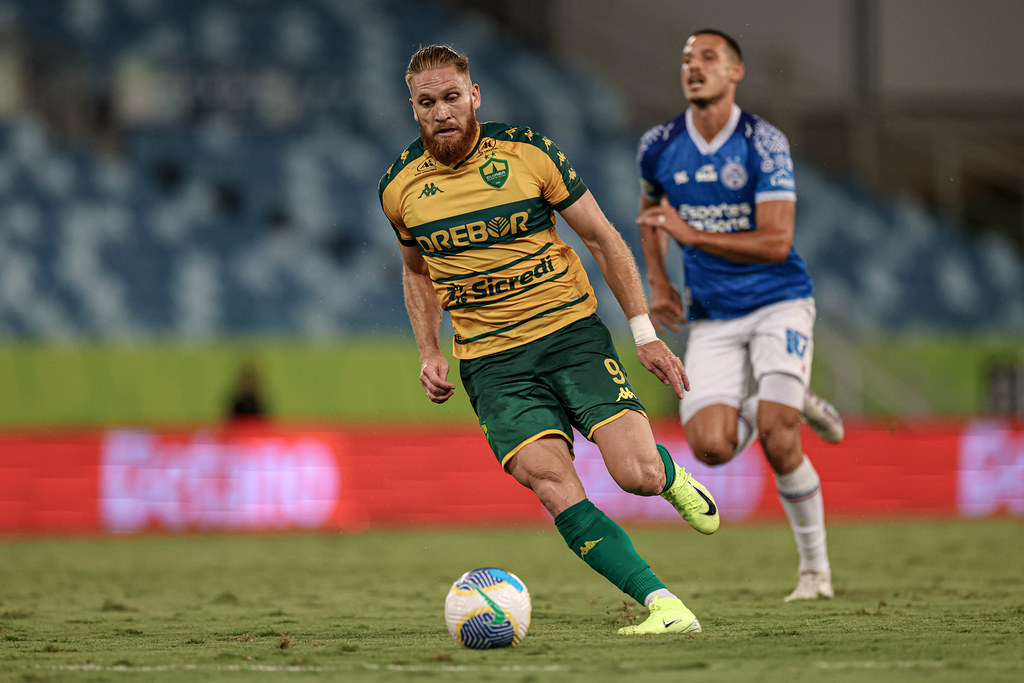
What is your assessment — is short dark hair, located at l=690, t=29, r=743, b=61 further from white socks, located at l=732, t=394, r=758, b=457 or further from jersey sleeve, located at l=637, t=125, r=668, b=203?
white socks, located at l=732, t=394, r=758, b=457

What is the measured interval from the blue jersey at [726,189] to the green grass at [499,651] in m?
1.67

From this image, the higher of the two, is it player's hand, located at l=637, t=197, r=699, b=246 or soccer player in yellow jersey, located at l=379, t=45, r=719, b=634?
player's hand, located at l=637, t=197, r=699, b=246

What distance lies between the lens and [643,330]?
5332 millimetres

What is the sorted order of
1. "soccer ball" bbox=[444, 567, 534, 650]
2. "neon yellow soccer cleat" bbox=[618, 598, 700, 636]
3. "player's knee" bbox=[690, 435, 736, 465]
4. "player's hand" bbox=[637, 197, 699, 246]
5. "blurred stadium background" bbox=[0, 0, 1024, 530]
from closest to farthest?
"soccer ball" bbox=[444, 567, 534, 650], "neon yellow soccer cleat" bbox=[618, 598, 700, 636], "player's hand" bbox=[637, 197, 699, 246], "player's knee" bbox=[690, 435, 736, 465], "blurred stadium background" bbox=[0, 0, 1024, 530]

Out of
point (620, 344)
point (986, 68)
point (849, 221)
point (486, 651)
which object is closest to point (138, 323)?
point (620, 344)

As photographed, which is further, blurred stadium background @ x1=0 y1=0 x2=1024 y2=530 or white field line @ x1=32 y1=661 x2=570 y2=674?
blurred stadium background @ x1=0 y1=0 x2=1024 y2=530

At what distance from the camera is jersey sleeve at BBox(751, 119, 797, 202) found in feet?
21.7

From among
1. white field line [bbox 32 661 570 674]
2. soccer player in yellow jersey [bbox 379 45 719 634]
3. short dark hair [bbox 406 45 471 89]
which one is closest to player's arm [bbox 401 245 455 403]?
soccer player in yellow jersey [bbox 379 45 719 634]

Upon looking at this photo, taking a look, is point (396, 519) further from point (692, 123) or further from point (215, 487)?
point (692, 123)

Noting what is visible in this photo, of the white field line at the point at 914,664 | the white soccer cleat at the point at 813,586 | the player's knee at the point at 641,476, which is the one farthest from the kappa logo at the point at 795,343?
the white field line at the point at 914,664

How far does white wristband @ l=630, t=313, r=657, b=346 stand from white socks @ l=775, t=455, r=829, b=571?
1.90 metres

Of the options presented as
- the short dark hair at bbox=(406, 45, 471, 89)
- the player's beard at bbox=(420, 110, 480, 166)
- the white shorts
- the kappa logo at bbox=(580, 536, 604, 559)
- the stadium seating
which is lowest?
the kappa logo at bbox=(580, 536, 604, 559)

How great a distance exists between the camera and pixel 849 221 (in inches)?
751

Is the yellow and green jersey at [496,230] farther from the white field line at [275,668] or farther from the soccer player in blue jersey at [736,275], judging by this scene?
the white field line at [275,668]
